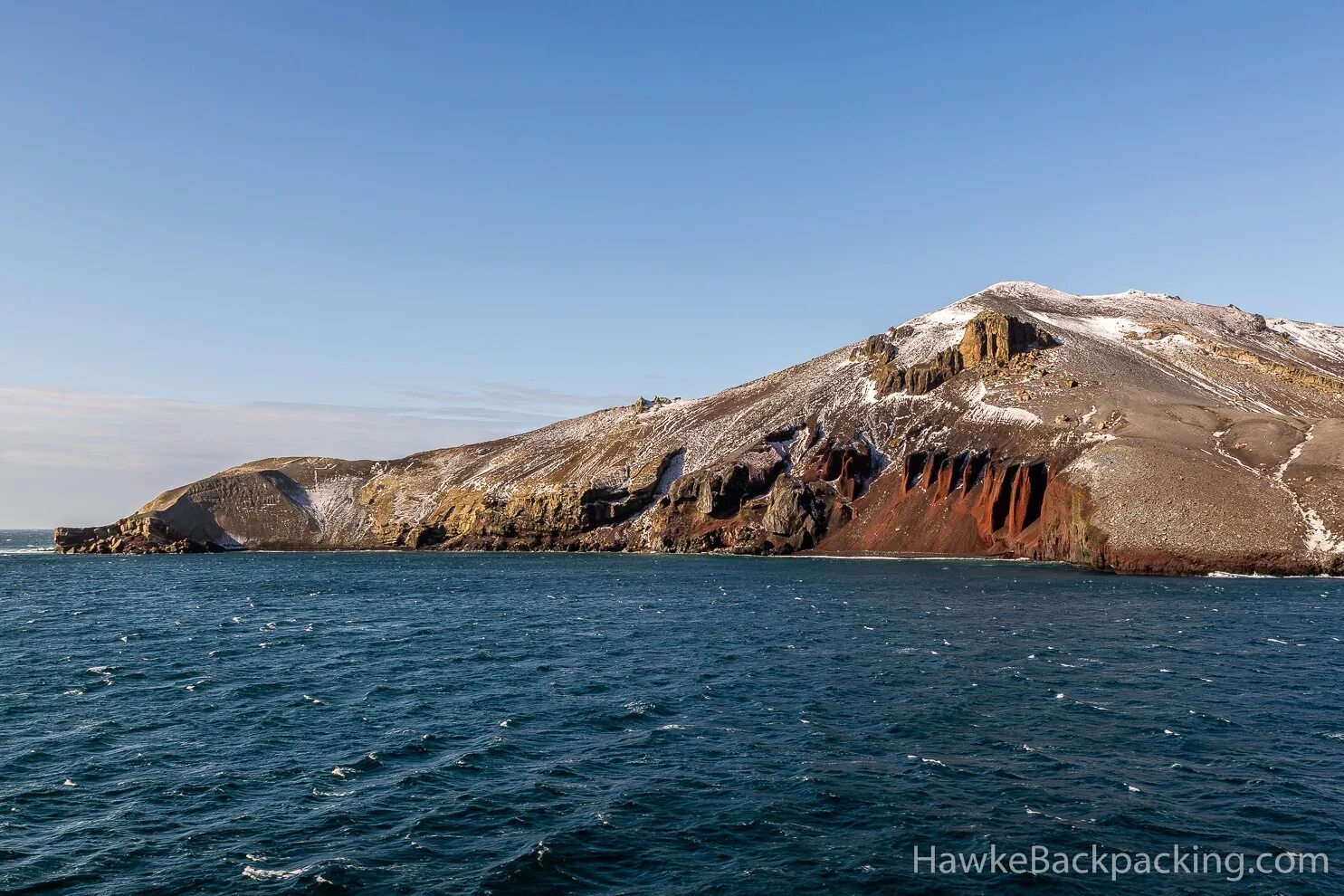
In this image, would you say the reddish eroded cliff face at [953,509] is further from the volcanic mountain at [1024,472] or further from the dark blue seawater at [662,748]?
the dark blue seawater at [662,748]

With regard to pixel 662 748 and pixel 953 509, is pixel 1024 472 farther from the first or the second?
pixel 662 748

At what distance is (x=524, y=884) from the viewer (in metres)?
24.0

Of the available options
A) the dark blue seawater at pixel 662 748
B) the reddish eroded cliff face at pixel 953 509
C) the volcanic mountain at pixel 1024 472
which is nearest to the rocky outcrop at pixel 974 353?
the volcanic mountain at pixel 1024 472

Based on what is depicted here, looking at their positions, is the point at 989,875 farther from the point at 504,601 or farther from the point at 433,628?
the point at 504,601

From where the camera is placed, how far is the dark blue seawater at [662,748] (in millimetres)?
25547

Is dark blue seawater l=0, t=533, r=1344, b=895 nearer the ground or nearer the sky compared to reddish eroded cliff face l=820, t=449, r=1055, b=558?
nearer the ground

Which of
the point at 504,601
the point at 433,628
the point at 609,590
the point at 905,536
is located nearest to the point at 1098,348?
the point at 905,536

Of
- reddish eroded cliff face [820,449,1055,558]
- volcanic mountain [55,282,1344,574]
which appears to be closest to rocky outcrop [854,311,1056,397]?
volcanic mountain [55,282,1344,574]

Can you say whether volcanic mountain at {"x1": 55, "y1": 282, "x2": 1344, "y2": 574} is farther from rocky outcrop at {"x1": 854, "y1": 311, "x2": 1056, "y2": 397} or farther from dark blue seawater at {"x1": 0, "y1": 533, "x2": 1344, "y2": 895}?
dark blue seawater at {"x1": 0, "y1": 533, "x2": 1344, "y2": 895}

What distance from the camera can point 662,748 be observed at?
36.2 m

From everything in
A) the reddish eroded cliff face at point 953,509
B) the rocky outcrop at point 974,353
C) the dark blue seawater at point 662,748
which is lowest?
the dark blue seawater at point 662,748

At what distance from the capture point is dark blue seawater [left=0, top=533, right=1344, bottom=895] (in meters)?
25.5

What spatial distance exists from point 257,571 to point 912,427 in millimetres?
125741

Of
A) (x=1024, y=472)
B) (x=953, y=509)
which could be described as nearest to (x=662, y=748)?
(x=1024, y=472)
